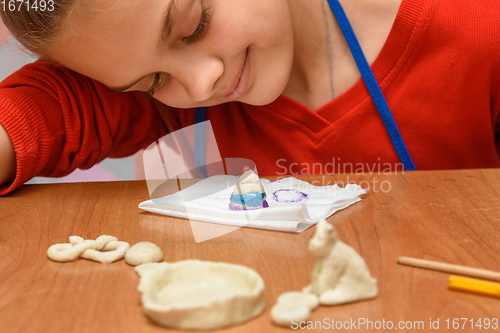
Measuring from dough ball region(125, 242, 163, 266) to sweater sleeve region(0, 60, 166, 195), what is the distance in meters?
0.33

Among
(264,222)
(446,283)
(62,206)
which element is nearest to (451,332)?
(446,283)

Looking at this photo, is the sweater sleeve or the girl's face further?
the sweater sleeve

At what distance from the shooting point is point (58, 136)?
27.6 inches

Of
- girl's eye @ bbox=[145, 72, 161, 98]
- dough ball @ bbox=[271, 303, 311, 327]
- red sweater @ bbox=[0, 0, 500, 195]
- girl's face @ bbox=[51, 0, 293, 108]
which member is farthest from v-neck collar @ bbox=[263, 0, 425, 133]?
dough ball @ bbox=[271, 303, 311, 327]

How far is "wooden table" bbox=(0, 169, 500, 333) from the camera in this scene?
0.31 metres

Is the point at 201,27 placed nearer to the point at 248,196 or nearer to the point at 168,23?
the point at 168,23

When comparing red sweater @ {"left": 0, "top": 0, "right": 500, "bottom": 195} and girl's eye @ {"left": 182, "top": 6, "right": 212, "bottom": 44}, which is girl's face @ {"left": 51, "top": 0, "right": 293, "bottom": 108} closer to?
girl's eye @ {"left": 182, "top": 6, "right": 212, "bottom": 44}

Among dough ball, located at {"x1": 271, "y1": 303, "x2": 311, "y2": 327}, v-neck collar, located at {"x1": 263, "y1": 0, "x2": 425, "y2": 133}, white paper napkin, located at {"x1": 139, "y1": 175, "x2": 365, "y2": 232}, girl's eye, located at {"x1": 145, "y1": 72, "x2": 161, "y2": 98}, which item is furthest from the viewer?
v-neck collar, located at {"x1": 263, "y1": 0, "x2": 425, "y2": 133}

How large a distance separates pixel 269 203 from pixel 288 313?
24 centimetres

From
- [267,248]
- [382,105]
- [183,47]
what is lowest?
[267,248]

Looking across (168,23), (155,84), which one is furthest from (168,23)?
(155,84)

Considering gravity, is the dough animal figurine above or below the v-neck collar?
below

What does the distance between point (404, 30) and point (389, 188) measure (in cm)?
32

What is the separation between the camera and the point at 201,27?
550mm
